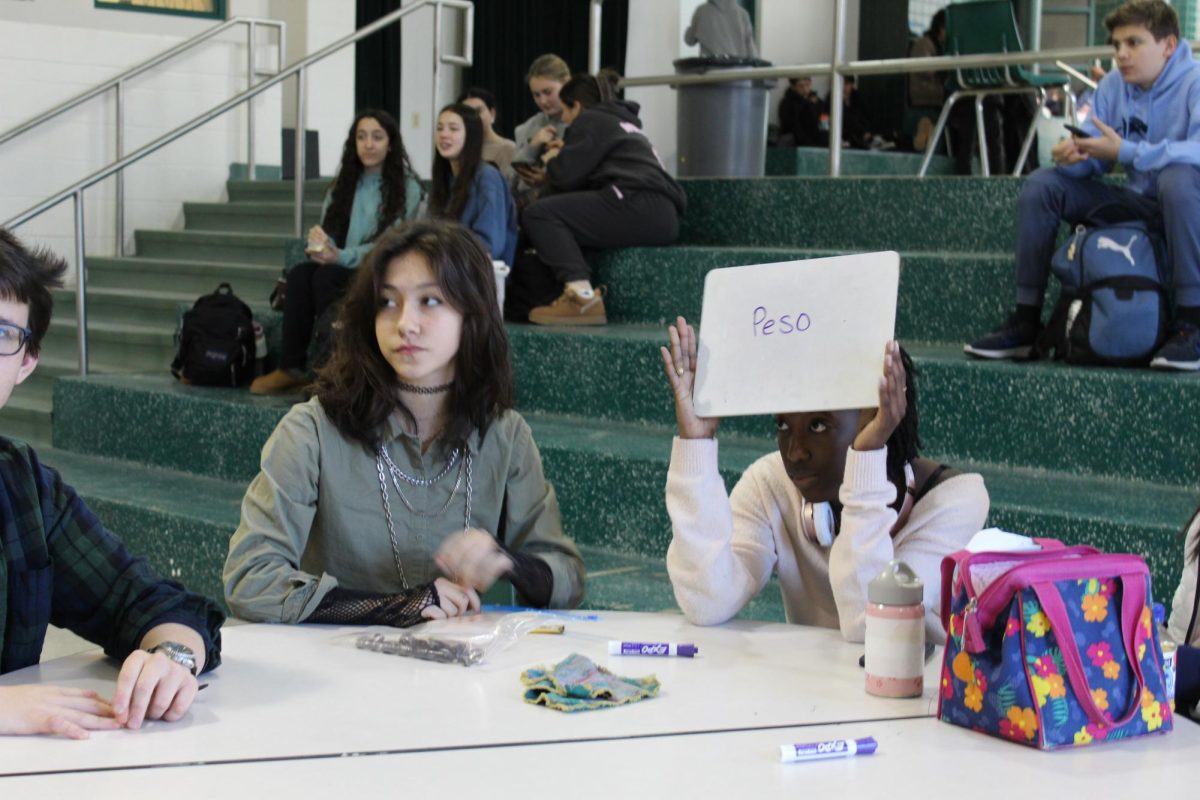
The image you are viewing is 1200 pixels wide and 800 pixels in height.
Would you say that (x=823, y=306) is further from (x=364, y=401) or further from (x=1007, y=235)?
(x=1007, y=235)

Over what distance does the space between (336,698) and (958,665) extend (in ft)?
1.96

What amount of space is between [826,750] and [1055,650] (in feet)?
0.73

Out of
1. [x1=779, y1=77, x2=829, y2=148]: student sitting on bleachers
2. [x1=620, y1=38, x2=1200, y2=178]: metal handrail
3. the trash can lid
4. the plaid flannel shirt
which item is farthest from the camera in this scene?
[x1=779, y1=77, x2=829, y2=148]: student sitting on bleachers

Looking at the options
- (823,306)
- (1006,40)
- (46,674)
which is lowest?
(46,674)

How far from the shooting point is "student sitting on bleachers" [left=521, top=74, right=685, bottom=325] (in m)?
4.36

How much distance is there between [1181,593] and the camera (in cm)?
181

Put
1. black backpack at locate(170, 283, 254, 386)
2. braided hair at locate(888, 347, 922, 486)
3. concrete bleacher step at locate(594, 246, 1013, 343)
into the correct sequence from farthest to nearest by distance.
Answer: black backpack at locate(170, 283, 254, 386) < concrete bleacher step at locate(594, 246, 1013, 343) < braided hair at locate(888, 347, 922, 486)

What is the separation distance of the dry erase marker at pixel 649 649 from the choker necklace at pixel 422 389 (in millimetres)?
540

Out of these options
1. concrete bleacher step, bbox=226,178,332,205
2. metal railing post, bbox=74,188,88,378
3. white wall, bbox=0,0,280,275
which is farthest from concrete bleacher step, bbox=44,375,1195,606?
white wall, bbox=0,0,280,275

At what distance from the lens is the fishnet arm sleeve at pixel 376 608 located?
5.76ft

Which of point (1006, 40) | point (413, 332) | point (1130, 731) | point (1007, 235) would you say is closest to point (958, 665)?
point (1130, 731)

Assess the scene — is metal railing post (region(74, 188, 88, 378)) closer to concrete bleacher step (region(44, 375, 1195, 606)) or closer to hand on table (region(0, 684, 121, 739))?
concrete bleacher step (region(44, 375, 1195, 606))

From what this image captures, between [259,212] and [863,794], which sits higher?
[259,212]

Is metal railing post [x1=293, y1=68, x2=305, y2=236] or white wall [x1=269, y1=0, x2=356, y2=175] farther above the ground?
white wall [x1=269, y1=0, x2=356, y2=175]
